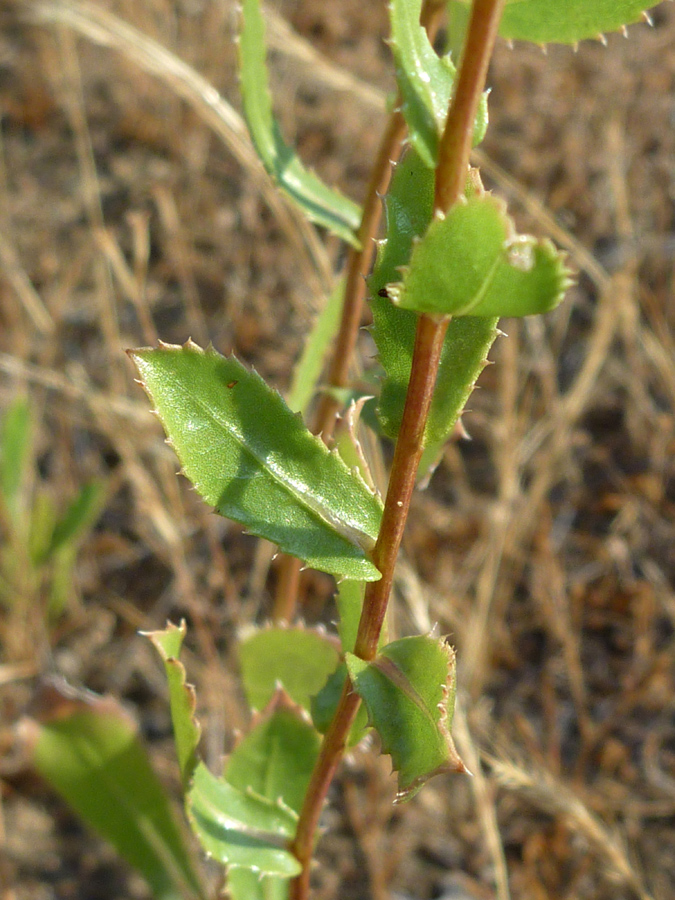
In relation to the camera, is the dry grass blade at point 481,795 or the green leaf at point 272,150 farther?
the dry grass blade at point 481,795

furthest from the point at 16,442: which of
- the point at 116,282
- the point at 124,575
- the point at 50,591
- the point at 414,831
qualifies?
the point at 414,831

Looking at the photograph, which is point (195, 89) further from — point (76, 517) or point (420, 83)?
point (76, 517)

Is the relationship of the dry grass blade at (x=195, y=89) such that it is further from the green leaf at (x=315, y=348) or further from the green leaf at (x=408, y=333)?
the green leaf at (x=408, y=333)

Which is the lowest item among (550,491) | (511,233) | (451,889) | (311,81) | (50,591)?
(451,889)

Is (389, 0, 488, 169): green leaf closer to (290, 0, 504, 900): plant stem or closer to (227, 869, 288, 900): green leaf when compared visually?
(290, 0, 504, 900): plant stem

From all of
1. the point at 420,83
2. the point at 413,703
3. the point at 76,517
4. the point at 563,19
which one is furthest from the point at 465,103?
the point at 76,517

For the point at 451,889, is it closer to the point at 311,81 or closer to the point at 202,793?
the point at 202,793

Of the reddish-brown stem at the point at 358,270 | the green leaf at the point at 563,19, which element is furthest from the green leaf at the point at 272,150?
the green leaf at the point at 563,19
